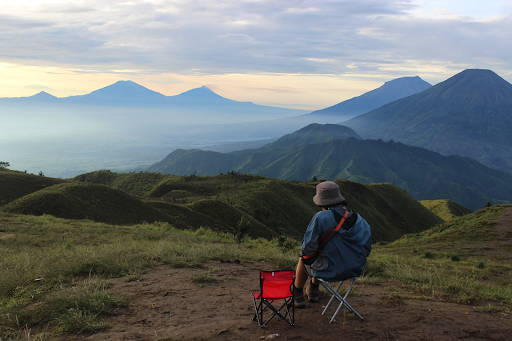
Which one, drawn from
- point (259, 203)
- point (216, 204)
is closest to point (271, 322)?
point (216, 204)

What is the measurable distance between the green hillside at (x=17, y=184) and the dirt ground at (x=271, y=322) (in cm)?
2685

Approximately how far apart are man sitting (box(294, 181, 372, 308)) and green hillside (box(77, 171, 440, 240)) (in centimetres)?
2118

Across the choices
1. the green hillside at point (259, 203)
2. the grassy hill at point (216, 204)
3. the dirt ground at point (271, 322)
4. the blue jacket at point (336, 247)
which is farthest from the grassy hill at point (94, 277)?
the green hillside at point (259, 203)

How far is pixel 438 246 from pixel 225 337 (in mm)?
22284

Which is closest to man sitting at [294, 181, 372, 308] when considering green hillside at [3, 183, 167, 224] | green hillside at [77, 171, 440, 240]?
green hillside at [77, 171, 440, 240]

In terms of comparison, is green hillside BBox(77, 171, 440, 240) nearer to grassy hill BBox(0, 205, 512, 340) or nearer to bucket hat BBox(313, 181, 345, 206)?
grassy hill BBox(0, 205, 512, 340)

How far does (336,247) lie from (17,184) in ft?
113

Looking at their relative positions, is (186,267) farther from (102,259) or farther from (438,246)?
(438,246)

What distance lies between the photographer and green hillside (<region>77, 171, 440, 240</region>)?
3362cm

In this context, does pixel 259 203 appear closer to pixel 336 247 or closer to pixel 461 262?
pixel 461 262

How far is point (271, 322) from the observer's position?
6207 mm

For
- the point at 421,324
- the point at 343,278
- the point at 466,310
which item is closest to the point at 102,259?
the point at 343,278

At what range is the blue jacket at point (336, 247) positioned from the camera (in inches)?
248

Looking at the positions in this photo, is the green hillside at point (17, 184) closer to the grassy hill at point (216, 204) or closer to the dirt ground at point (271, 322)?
the grassy hill at point (216, 204)
